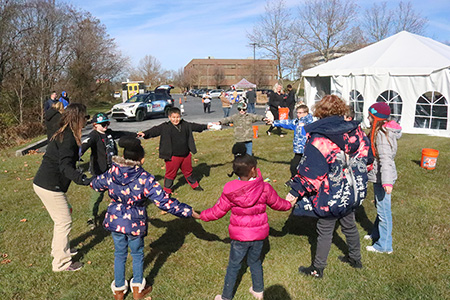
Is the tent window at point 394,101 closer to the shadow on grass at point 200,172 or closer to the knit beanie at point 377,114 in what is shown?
the shadow on grass at point 200,172

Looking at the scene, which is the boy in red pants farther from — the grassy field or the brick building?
the brick building

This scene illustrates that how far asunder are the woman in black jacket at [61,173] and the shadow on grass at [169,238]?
1089mm

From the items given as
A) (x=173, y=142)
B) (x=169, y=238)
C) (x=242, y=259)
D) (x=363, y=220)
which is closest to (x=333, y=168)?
(x=242, y=259)

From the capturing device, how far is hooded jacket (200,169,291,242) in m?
3.30

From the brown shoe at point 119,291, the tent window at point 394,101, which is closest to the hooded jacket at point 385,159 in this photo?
the brown shoe at point 119,291

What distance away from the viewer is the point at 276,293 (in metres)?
3.91

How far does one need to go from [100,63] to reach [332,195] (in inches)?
1513

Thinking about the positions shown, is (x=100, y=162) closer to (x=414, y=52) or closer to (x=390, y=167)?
(x=390, y=167)

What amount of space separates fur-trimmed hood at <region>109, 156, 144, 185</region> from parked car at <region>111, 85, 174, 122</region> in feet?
60.8

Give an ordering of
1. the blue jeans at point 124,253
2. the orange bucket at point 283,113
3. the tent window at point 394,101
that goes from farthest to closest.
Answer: the tent window at point 394,101, the orange bucket at point 283,113, the blue jeans at point 124,253

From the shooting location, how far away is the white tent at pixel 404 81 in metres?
14.4

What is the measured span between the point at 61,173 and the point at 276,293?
3.08m

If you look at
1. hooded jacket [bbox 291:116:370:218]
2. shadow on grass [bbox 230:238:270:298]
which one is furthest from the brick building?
hooded jacket [bbox 291:116:370:218]

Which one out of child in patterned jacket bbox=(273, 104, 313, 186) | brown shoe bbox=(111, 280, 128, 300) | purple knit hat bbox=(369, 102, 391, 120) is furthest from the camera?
child in patterned jacket bbox=(273, 104, 313, 186)
